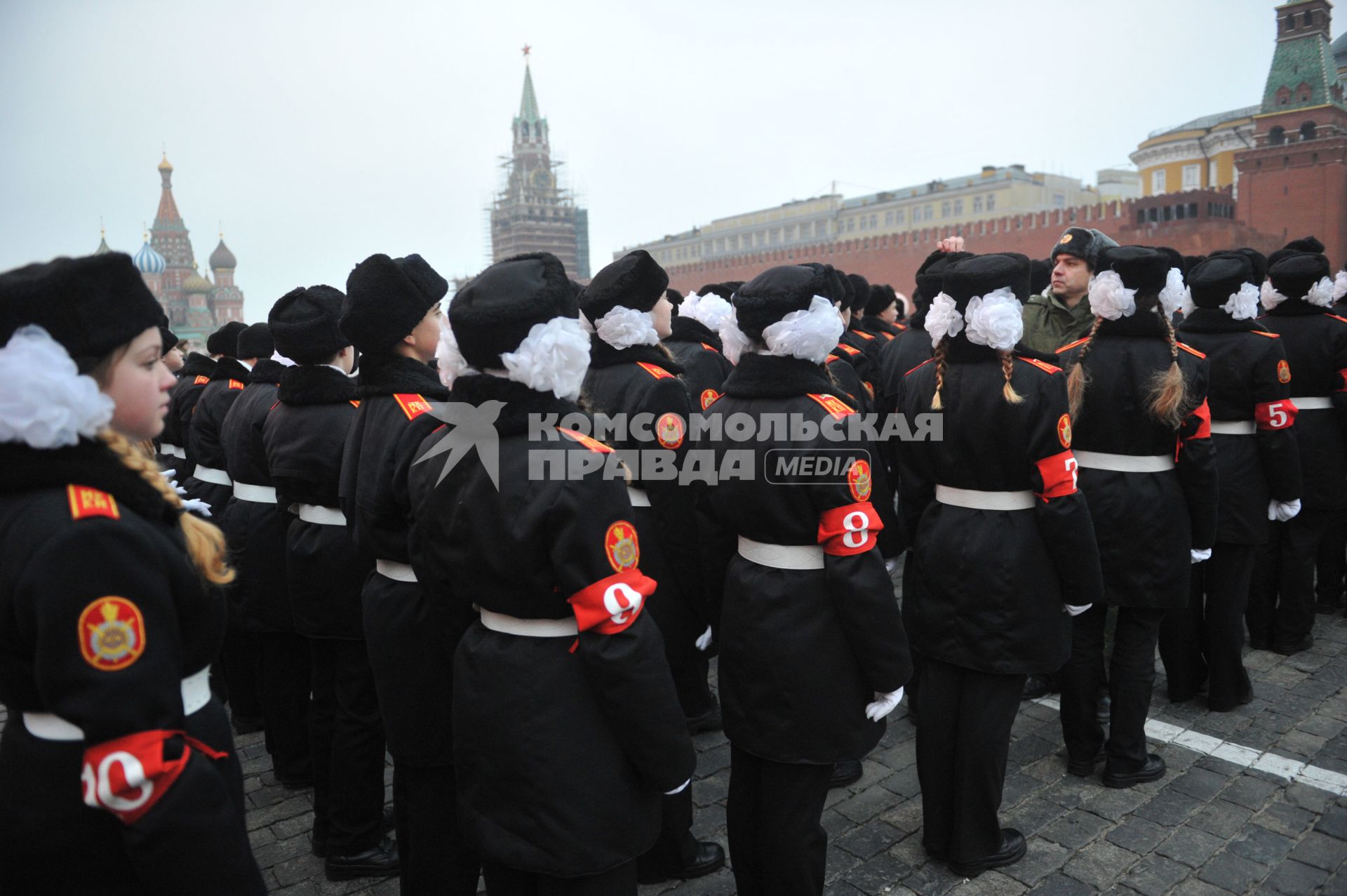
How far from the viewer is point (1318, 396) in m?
5.44

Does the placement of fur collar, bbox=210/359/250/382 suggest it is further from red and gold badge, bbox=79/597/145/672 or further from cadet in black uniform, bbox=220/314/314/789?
red and gold badge, bbox=79/597/145/672

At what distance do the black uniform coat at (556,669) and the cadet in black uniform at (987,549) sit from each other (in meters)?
1.56

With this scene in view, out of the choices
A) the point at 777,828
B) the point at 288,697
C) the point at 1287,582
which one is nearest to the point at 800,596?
the point at 777,828

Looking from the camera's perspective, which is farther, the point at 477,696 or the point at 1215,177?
the point at 1215,177

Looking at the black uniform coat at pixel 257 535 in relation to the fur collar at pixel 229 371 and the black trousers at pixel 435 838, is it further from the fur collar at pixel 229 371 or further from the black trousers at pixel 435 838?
the black trousers at pixel 435 838

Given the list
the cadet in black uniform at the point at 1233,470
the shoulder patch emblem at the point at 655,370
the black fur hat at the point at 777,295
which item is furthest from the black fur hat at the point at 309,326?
the cadet in black uniform at the point at 1233,470

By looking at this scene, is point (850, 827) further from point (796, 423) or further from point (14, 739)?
point (14, 739)

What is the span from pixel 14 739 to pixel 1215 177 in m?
59.3

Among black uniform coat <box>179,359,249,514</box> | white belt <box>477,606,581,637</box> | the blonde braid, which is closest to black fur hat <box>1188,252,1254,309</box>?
white belt <box>477,606,581,637</box>

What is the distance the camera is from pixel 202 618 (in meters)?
1.84

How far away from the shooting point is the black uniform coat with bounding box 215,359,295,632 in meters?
4.03

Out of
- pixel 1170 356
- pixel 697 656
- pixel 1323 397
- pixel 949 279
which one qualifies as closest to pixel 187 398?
pixel 697 656

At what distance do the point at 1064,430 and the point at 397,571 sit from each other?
242 centimetres

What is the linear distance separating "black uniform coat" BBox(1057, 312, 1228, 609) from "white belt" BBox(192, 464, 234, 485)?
452cm
